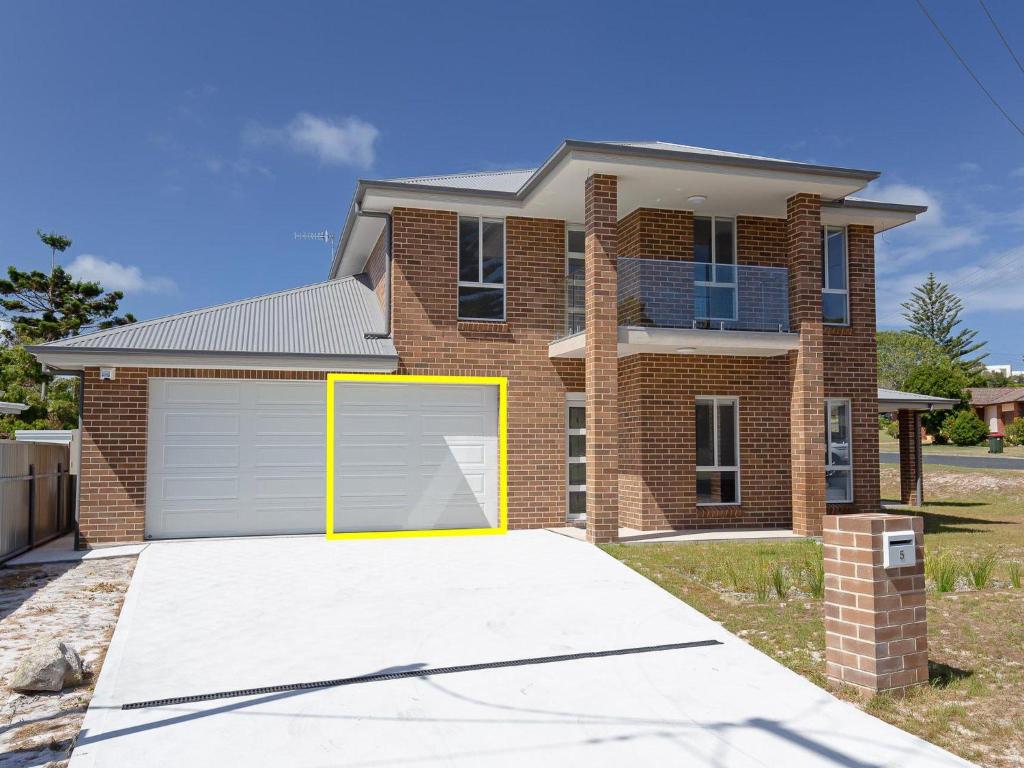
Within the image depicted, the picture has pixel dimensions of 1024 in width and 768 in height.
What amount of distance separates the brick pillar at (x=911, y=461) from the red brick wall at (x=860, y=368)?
5.87 m

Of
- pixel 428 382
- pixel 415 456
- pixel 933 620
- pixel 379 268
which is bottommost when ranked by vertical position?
pixel 933 620

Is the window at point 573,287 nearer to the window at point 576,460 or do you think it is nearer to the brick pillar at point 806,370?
the window at point 576,460

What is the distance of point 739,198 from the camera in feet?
46.3

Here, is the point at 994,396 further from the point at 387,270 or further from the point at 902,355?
the point at 387,270

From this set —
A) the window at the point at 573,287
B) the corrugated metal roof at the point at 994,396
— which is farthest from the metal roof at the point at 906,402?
the corrugated metal roof at the point at 994,396

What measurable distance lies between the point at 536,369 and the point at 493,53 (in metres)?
7.78

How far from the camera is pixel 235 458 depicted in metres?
13.2

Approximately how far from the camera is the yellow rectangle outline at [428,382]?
13.5 meters

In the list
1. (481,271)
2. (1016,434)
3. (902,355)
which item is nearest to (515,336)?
(481,271)

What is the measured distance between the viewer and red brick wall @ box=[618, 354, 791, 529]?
14.1 m

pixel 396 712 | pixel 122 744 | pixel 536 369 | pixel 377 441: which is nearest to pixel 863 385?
pixel 536 369

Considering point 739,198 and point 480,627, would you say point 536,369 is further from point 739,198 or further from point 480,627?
point 480,627

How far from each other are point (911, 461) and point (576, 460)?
10.9 meters

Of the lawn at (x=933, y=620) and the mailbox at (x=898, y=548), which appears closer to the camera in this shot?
the lawn at (x=933, y=620)
